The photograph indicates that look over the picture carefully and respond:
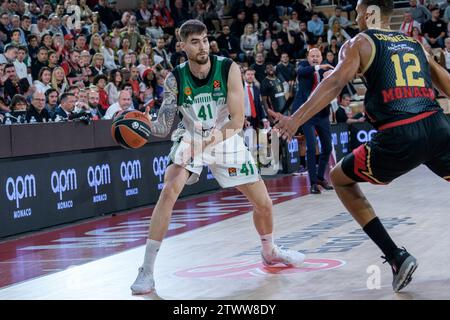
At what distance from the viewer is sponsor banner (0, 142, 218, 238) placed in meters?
10.4

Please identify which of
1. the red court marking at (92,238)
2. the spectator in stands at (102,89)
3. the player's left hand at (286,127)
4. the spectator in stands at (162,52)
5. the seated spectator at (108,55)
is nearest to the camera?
the player's left hand at (286,127)

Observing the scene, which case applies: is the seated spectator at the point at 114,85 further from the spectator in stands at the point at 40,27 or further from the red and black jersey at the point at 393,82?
the red and black jersey at the point at 393,82

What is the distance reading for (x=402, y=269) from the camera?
593cm

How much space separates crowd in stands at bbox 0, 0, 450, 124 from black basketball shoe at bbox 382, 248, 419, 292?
6.00 metres

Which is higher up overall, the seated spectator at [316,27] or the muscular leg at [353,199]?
the seated spectator at [316,27]

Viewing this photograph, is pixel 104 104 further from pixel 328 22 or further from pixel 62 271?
pixel 328 22

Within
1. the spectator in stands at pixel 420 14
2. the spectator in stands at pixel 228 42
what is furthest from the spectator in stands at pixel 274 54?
the spectator in stands at pixel 420 14

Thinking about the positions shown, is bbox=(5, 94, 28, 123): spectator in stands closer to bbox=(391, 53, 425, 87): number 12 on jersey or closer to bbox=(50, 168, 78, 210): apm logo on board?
bbox=(50, 168, 78, 210): apm logo on board

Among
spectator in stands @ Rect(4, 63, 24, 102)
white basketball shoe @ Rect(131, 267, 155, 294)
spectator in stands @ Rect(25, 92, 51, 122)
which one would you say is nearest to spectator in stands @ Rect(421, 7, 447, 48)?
spectator in stands @ Rect(4, 63, 24, 102)

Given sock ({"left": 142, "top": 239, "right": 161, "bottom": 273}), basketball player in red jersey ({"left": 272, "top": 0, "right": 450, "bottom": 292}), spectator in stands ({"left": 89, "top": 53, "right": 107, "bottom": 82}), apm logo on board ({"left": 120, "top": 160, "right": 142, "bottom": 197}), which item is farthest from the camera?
spectator in stands ({"left": 89, "top": 53, "right": 107, "bottom": 82})

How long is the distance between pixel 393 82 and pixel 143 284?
2.23m

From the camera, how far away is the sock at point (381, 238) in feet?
20.0

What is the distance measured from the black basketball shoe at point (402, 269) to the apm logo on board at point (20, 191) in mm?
5529
